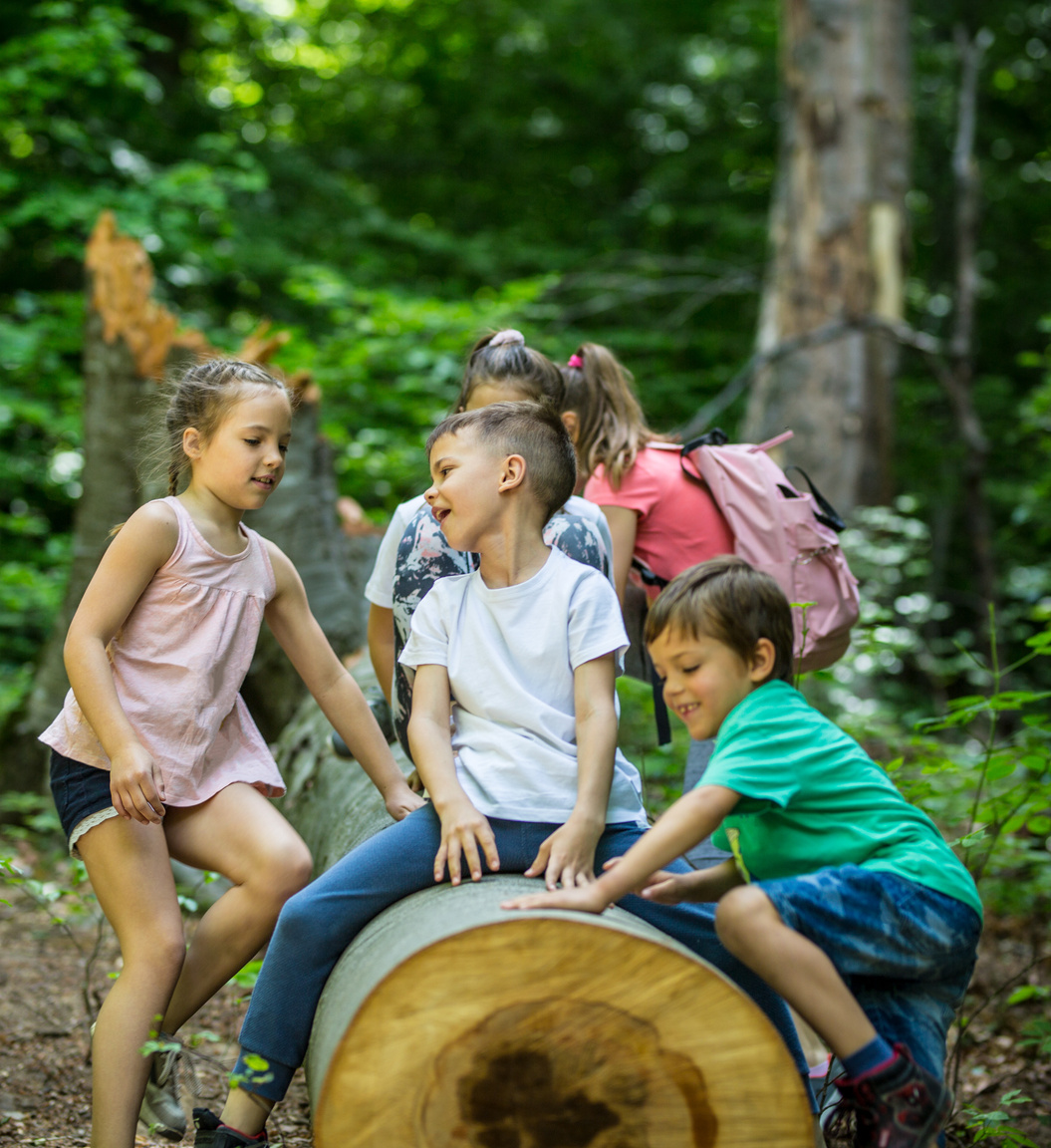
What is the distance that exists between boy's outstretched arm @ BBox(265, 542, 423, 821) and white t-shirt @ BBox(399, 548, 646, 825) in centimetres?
47

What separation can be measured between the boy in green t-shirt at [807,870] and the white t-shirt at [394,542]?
0.80m

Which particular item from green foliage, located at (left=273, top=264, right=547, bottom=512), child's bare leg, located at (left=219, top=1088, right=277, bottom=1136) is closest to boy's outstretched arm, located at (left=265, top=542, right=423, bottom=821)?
child's bare leg, located at (left=219, top=1088, right=277, bottom=1136)

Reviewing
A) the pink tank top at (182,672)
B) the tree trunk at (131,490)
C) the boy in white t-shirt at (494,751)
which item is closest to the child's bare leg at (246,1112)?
the boy in white t-shirt at (494,751)

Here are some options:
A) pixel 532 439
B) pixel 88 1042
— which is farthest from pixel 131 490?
pixel 532 439

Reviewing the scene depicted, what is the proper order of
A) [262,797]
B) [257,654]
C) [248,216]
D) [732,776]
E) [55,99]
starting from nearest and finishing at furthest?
1. [732,776]
2. [262,797]
3. [257,654]
4. [55,99]
5. [248,216]

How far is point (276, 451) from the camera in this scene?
2580 millimetres

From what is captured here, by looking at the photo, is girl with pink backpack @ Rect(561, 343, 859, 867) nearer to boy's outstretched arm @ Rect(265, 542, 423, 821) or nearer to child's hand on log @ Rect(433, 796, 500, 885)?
boy's outstretched arm @ Rect(265, 542, 423, 821)

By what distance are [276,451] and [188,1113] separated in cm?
175

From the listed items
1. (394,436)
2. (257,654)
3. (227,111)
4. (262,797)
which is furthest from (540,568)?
(227,111)

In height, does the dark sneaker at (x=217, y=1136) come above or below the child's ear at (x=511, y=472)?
below

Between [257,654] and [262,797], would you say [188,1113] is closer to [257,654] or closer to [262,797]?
[262,797]

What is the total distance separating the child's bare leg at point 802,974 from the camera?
176 centimetres

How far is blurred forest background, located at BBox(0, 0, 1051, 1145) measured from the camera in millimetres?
7117

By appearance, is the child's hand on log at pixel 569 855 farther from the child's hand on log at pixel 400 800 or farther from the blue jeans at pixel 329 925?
the child's hand on log at pixel 400 800
